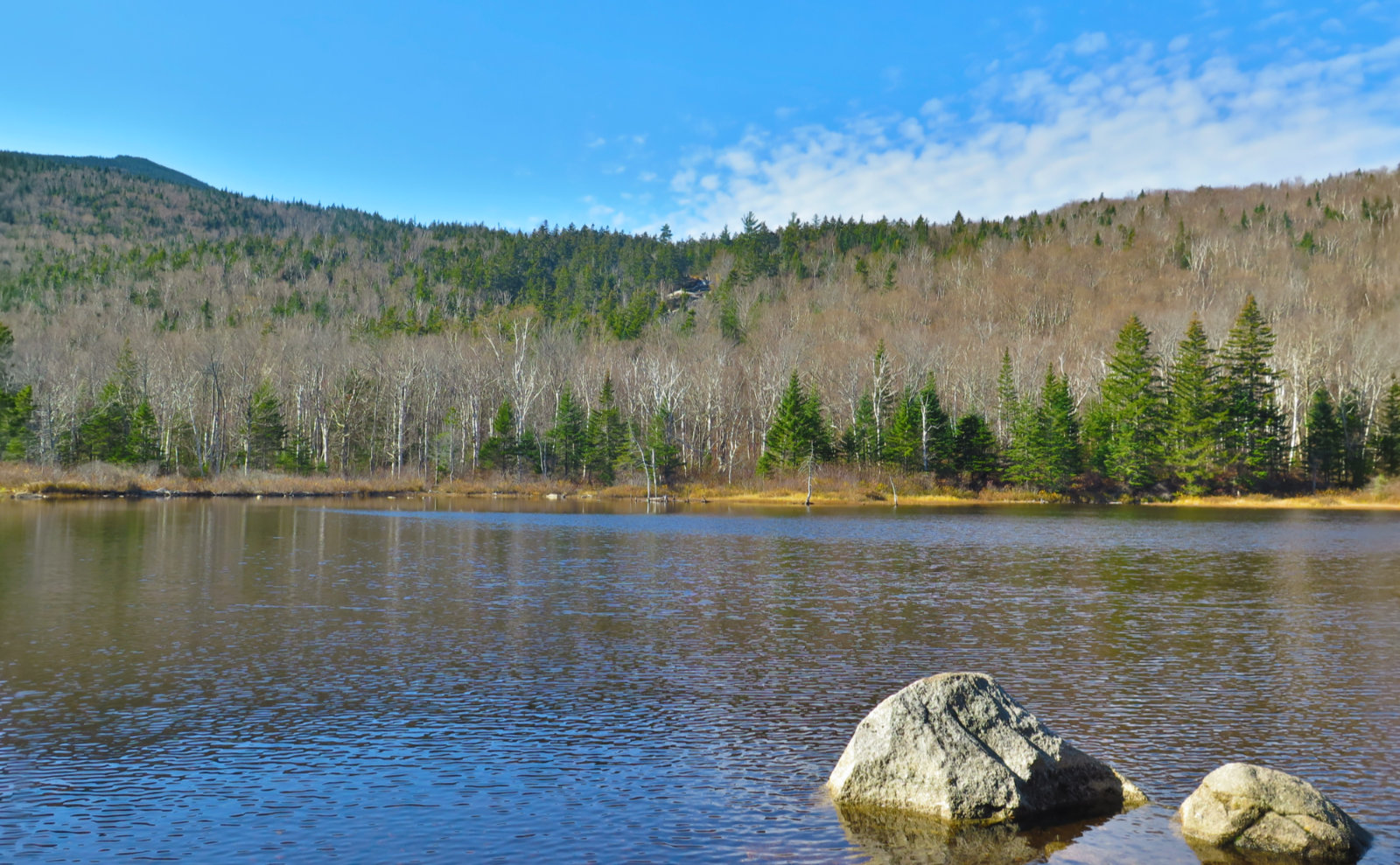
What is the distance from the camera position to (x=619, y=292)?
187m

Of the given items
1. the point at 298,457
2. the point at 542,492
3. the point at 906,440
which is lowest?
the point at 542,492

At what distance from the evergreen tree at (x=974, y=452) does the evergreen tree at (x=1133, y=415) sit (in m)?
10.0

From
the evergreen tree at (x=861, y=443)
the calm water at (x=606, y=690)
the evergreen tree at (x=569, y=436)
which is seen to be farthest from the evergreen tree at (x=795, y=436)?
the calm water at (x=606, y=690)

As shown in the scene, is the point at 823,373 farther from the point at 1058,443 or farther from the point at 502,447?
the point at 502,447

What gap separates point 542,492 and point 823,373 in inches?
1478

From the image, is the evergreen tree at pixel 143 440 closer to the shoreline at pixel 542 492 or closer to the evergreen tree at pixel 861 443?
the shoreline at pixel 542 492

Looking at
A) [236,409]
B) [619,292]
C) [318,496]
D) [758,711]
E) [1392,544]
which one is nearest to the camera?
[758,711]

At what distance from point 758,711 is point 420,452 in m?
92.1

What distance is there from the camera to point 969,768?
1038cm

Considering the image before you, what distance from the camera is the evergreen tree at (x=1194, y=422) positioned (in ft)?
259

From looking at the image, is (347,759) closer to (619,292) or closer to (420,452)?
(420,452)

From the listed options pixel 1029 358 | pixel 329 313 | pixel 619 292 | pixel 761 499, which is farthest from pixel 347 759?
pixel 619 292

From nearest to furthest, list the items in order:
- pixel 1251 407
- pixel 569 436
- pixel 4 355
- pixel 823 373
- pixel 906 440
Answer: pixel 1251 407
pixel 906 440
pixel 569 436
pixel 4 355
pixel 823 373

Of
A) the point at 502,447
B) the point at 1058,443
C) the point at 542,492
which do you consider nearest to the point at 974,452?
the point at 1058,443
